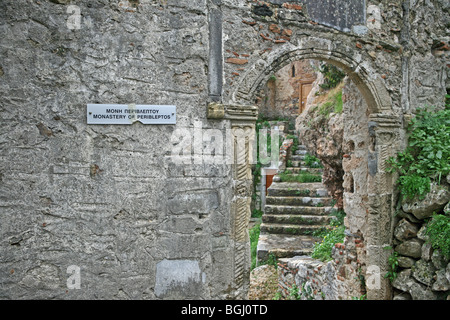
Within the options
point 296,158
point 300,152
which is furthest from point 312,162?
point 300,152

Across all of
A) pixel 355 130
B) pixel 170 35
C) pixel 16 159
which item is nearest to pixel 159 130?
pixel 170 35

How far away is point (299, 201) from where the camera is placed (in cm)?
877

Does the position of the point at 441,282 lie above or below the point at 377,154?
below

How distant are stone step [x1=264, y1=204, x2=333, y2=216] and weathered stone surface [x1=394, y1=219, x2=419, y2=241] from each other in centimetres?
427

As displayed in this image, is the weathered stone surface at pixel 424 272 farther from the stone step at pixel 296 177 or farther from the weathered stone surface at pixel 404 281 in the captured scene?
the stone step at pixel 296 177

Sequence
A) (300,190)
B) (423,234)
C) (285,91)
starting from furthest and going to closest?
(285,91)
(300,190)
(423,234)

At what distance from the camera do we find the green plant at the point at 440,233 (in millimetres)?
3389

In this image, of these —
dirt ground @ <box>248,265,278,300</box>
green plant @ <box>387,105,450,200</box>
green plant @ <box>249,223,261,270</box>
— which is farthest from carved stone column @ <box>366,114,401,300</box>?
green plant @ <box>249,223,261,270</box>

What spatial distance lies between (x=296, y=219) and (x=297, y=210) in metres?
0.34

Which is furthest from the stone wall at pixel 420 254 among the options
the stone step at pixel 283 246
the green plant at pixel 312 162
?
the green plant at pixel 312 162

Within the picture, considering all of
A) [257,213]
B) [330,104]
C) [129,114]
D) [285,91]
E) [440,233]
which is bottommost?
[257,213]

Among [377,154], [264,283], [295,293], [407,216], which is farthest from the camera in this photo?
[264,283]

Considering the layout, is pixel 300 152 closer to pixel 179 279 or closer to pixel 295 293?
pixel 295 293

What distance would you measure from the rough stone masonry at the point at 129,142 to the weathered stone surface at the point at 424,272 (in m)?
1.95
